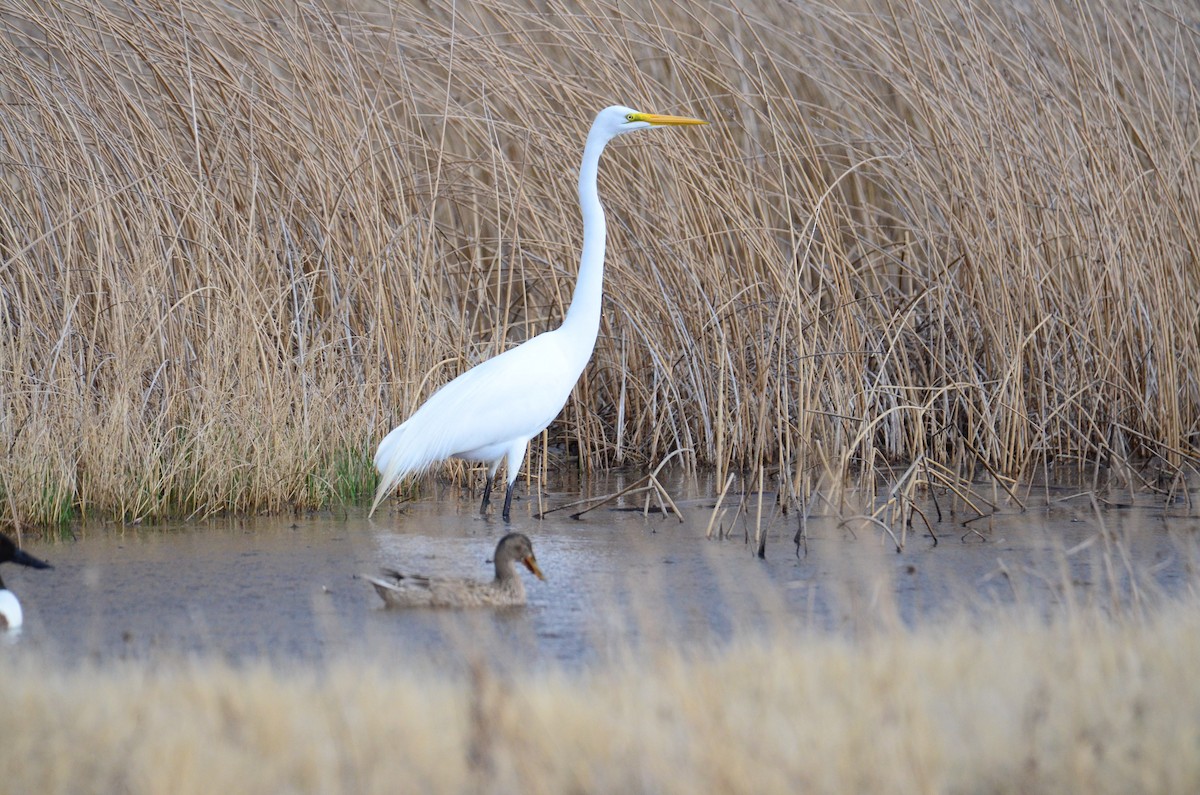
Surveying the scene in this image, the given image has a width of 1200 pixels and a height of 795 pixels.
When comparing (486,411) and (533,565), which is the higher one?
(486,411)

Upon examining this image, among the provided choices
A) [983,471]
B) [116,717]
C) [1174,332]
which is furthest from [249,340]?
[1174,332]

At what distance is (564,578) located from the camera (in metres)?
4.89

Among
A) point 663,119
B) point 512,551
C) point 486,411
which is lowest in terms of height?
point 512,551

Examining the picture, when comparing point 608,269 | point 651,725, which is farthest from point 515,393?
point 651,725

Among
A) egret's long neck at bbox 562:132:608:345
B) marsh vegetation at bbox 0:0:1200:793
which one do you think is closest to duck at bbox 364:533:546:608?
marsh vegetation at bbox 0:0:1200:793

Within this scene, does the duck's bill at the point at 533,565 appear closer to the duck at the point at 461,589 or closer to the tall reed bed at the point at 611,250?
the duck at the point at 461,589

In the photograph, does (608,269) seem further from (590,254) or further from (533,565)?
(533,565)

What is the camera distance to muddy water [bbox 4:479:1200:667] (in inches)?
157

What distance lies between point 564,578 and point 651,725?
6.25ft

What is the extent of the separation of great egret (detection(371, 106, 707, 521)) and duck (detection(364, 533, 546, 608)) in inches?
50.7

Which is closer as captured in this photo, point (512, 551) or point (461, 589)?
point (461, 589)

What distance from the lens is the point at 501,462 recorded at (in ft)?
21.3

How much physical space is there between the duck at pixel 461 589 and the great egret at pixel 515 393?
1.29m

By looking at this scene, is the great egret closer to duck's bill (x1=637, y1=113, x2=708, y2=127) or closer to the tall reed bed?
duck's bill (x1=637, y1=113, x2=708, y2=127)
